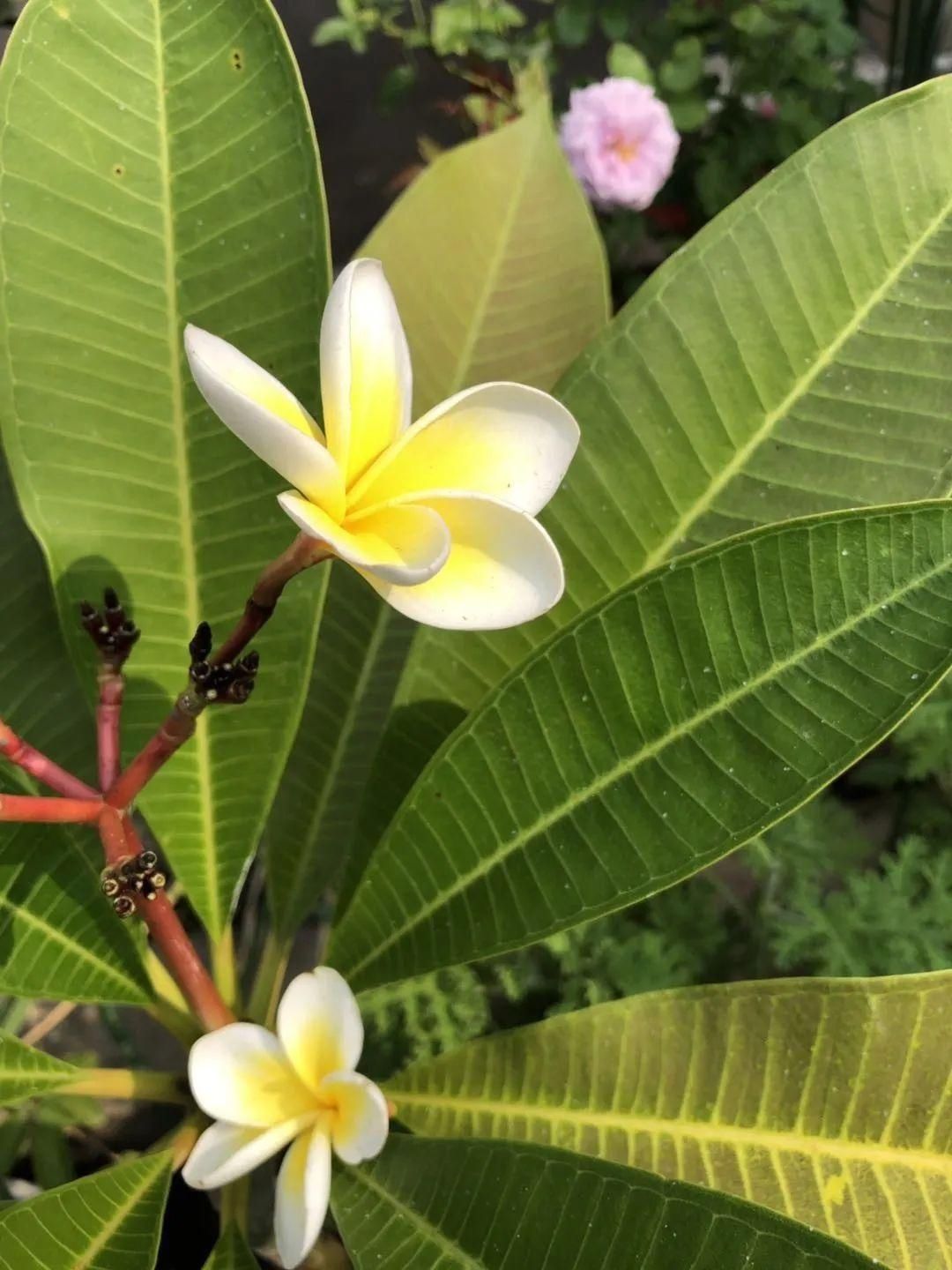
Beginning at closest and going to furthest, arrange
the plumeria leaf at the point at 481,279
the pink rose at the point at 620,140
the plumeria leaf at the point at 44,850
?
the plumeria leaf at the point at 44,850, the plumeria leaf at the point at 481,279, the pink rose at the point at 620,140

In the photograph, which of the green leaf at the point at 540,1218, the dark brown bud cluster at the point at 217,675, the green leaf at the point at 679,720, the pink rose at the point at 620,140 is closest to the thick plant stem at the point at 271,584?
the dark brown bud cluster at the point at 217,675

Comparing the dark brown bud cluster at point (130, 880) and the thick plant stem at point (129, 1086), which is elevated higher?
the dark brown bud cluster at point (130, 880)

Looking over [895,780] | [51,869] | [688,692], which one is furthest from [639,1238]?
[895,780]

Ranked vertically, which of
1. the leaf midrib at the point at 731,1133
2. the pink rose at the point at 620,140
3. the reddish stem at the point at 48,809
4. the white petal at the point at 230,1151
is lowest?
the white petal at the point at 230,1151

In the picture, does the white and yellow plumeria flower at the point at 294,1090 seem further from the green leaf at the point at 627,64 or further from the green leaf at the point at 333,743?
the green leaf at the point at 627,64

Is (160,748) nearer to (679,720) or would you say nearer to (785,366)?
(679,720)

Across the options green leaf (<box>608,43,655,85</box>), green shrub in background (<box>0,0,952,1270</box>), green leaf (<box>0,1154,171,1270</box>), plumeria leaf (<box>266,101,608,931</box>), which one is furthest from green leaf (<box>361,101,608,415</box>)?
green leaf (<box>608,43,655,85</box>)

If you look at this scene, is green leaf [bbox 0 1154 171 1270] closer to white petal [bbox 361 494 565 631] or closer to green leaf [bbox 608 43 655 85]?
white petal [bbox 361 494 565 631]
